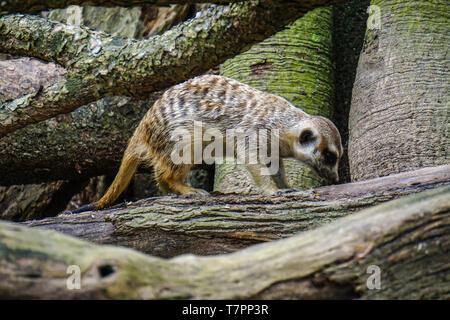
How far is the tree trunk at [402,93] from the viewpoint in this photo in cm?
389

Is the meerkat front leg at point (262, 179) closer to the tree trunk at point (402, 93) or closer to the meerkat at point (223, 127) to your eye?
the meerkat at point (223, 127)

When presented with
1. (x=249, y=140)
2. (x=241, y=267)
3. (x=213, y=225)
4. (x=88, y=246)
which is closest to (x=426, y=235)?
(x=241, y=267)

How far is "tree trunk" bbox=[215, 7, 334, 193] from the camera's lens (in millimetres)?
5020

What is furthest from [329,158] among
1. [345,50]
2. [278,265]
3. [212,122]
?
[278,265]

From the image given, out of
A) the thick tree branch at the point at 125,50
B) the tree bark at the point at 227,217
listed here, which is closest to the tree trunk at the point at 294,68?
the tree bark at the point at 227,217

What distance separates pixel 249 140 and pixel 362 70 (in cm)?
100

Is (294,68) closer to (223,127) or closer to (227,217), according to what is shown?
(223,127)

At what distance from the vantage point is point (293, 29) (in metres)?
5.15

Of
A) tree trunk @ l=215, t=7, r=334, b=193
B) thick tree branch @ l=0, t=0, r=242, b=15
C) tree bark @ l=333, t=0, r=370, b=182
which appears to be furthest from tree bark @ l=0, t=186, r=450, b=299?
tree bark @ l=333, t=0, r=370, b=182

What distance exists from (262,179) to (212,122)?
1.88 feet

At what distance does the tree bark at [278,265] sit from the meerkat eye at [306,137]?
7.94 feet

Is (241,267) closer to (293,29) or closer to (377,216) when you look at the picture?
(377,216)

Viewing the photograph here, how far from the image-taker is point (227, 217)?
122 inches

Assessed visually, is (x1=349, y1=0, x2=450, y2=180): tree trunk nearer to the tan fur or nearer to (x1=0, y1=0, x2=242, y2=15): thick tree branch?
the tan fur
